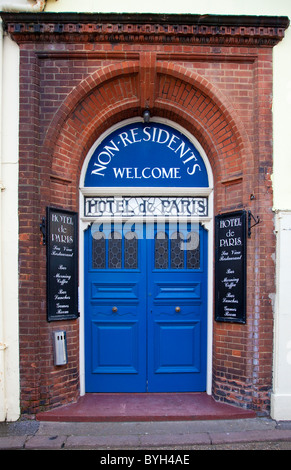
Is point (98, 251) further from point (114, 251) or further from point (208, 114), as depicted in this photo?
point (208, 114)

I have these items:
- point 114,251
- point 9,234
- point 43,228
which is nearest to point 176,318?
point 114,251


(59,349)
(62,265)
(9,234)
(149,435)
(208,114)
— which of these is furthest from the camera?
(208,114)

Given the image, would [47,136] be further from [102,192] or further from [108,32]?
[108,32]

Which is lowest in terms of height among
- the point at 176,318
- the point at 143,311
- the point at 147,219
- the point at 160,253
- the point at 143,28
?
the point at 176,318

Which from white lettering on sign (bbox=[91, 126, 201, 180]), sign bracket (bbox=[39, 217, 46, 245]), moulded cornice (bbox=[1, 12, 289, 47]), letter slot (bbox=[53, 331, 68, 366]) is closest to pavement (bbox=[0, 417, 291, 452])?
letter slot (bbox=[53, 331, 68, 366])

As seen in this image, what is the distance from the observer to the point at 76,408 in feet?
17.2

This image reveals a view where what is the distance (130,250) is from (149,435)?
2.41 meters

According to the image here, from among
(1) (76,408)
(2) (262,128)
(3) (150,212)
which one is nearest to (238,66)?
(2) (262,128)

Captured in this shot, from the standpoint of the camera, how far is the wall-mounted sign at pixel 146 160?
228 inches

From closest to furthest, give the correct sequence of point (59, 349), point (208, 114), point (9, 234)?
point (9, 234) → point (59, 349) → point (208, 114)

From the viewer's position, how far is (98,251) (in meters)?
5.80

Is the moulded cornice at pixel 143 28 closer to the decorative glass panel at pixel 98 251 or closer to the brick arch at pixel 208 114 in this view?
the brick arch at pixel 208 114

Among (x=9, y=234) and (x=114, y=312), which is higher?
(x=9, y=234)

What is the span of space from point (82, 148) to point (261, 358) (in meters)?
3.67
